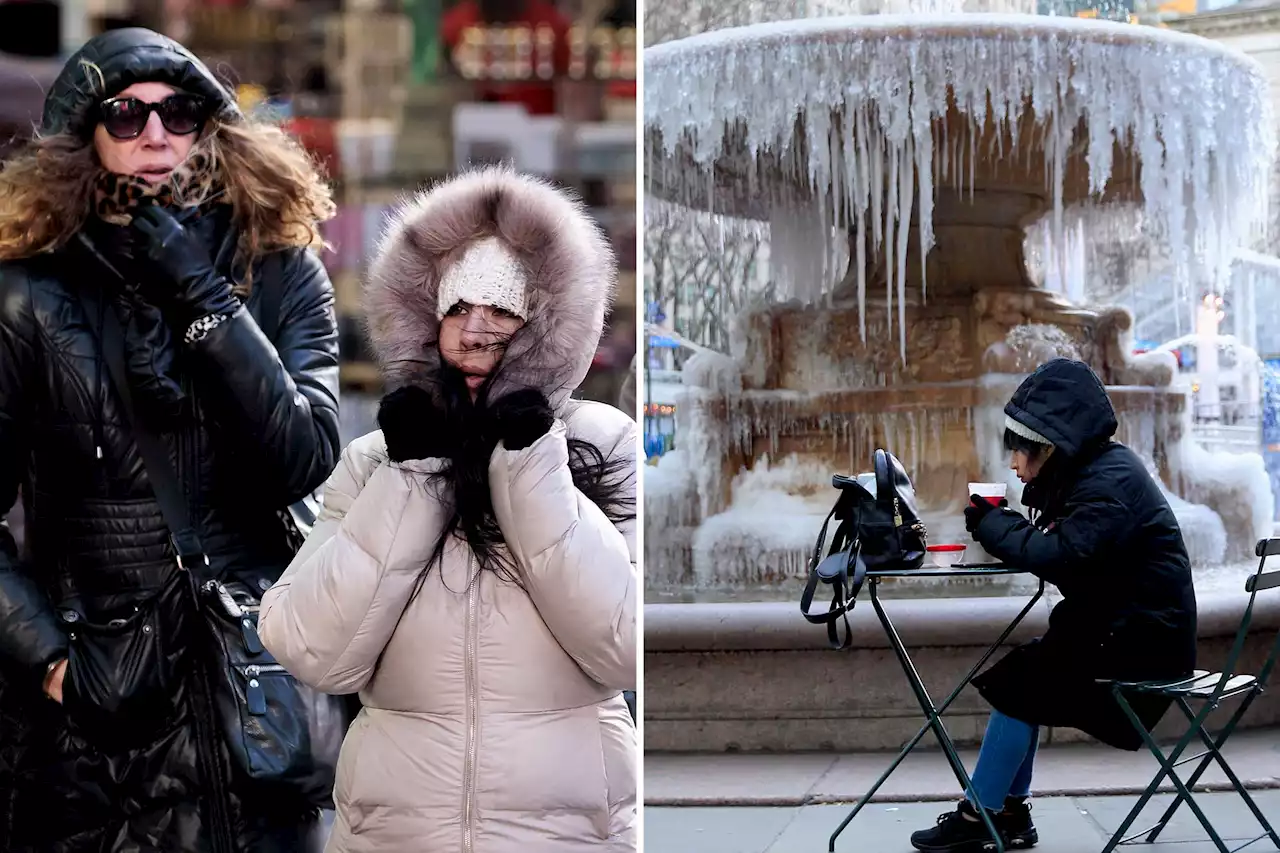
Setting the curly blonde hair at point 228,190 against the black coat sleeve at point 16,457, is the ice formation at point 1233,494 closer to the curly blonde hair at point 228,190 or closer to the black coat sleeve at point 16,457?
the curly blonde hair at point 228,190

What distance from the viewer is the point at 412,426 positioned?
219cm

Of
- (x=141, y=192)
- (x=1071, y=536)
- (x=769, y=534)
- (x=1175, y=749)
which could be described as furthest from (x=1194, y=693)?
(x=769, y=534)

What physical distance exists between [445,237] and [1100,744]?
4140 millimetres

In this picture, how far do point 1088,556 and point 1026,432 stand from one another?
375 millimetres

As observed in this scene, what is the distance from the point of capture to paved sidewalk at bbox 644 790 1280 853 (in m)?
4.45

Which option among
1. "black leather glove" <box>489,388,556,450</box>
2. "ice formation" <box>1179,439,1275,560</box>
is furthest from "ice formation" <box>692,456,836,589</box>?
"black leather glove" <box>489,388,556,450</box>

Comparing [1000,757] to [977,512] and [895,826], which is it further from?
[977,512]

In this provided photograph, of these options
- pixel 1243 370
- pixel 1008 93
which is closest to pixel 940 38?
pixel 1008 93

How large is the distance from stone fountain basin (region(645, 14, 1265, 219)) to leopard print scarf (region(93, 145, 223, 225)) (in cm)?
485

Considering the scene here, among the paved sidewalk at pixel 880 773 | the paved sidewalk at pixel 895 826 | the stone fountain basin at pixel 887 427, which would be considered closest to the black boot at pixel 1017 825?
the paved sidewalk at pixel 895 826

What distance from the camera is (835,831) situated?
4.51m

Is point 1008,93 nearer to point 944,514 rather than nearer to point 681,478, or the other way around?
point 944,514

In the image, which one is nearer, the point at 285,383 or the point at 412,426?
the point at 412,426

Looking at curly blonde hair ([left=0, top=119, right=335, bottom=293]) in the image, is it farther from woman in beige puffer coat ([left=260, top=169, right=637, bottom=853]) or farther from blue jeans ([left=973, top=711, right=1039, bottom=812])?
blue jeans ([left=973, top=711, right=1039, bottom=812])
